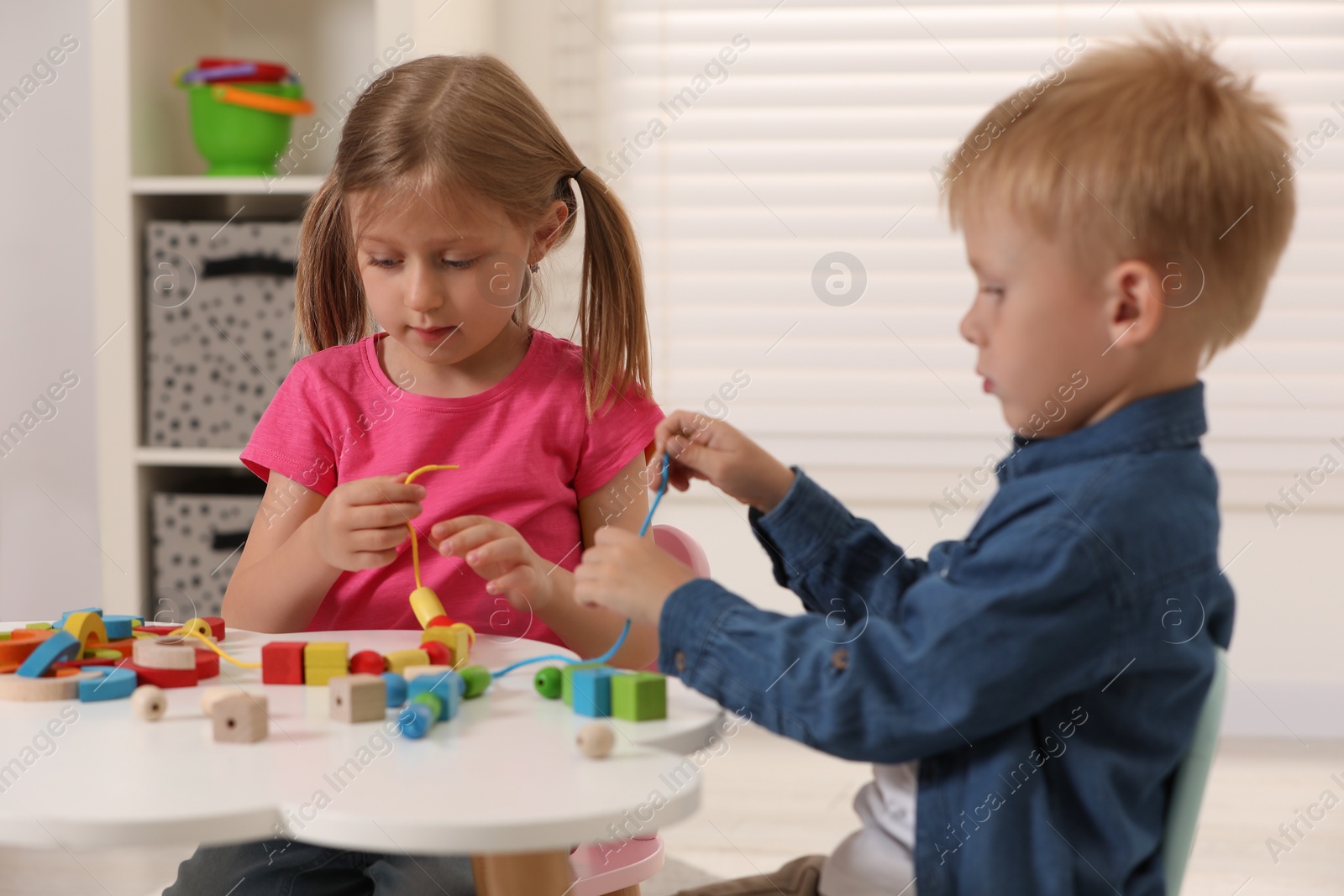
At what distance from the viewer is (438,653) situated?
2.91 ft

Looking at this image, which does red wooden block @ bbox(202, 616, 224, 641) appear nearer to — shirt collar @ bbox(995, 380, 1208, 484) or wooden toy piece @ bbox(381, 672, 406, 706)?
wooden toy piece @ bbox(381, 672, 406, 706)

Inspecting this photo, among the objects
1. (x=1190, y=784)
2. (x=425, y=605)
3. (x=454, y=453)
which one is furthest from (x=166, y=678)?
(x=1190, y=784)

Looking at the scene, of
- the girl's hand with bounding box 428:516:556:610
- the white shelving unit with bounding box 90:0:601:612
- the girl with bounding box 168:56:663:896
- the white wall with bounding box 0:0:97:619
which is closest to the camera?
the girl's hand with bounding box 428:516:556:610

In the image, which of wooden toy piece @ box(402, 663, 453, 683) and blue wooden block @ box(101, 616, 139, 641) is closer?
wooden toy piece @ box(402, 663, 453, 683)

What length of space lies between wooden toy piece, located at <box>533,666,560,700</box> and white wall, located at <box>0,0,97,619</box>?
6.39ft

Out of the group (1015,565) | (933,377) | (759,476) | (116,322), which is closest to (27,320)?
(116,322)

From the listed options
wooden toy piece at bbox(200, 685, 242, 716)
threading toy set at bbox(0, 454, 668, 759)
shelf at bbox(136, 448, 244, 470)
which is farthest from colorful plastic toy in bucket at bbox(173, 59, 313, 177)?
wooden toy piece at bbox(200, 685, 242, 716)

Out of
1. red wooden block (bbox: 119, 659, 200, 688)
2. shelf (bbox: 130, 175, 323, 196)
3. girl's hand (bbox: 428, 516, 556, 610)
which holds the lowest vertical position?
red wooden block (bbox: 119, 659, 200, 688)

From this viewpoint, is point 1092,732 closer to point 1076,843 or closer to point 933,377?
point 1076,843

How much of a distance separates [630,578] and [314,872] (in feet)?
1.40

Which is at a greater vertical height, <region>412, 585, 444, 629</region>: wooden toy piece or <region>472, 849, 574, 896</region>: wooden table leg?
<region>412, 585, 444, 629</region>: wooden toy piece

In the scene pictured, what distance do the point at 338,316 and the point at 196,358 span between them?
2.95ft

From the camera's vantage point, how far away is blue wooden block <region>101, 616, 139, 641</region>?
943 millimetres

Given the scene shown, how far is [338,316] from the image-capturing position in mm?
1380
